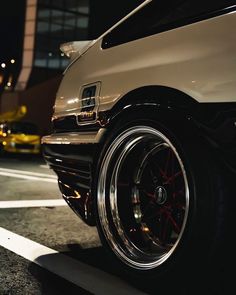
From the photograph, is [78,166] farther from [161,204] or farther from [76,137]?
[161,204]

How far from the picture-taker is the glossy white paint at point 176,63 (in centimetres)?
226

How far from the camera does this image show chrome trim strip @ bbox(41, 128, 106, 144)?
3111 mm

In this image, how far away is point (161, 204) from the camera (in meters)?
2.87

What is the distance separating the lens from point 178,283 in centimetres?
237

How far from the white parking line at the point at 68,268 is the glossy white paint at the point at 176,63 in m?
1.02

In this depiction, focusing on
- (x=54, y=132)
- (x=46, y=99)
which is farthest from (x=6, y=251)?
(x=46, y=99)

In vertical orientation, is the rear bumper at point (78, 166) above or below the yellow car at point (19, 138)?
above

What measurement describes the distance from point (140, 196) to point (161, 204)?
22 cm

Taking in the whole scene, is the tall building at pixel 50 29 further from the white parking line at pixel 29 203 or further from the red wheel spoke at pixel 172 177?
the red wheel spoke at pixel 172 177

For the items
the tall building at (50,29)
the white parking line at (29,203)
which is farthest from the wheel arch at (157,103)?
the tall building at (50,29)

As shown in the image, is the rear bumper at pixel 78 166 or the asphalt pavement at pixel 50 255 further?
the rear bumper at pixel 78 166

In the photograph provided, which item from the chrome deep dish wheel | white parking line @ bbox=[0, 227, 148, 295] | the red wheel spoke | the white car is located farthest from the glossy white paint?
white parking line @ bbox=[0, 227, 148, 295]

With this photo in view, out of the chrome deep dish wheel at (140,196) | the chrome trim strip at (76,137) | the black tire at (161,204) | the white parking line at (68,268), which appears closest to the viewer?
the black tire at (161,204)

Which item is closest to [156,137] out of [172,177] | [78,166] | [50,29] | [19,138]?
[172,177]
